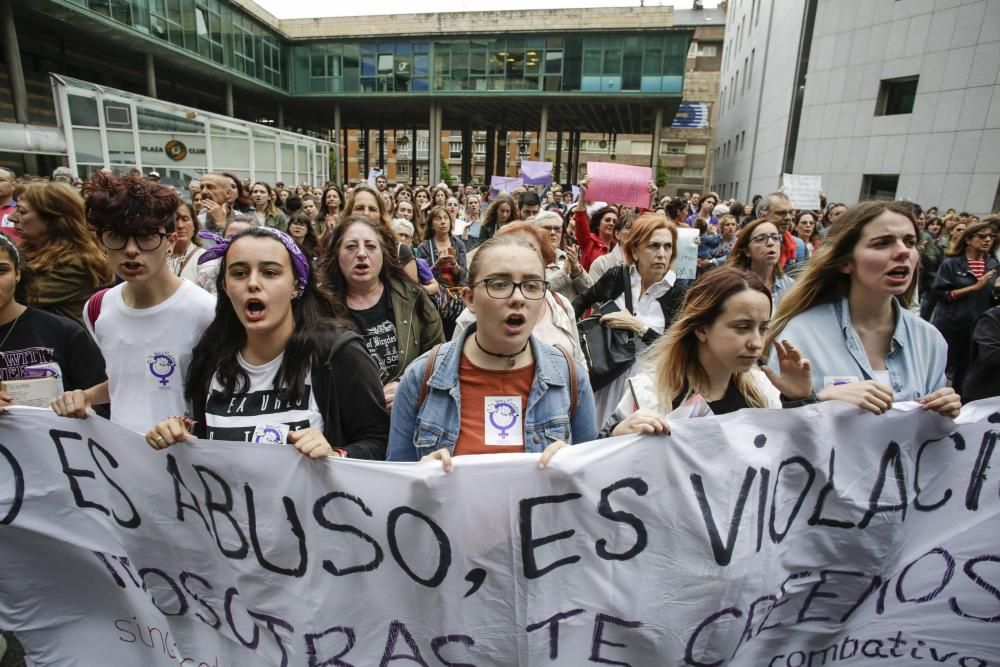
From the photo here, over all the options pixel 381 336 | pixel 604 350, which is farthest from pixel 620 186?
pixel 381 336

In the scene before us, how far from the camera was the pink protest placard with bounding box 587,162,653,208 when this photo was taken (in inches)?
263

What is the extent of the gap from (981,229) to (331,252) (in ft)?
20.0

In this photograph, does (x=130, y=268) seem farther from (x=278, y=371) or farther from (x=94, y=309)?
(x=278, y=371)

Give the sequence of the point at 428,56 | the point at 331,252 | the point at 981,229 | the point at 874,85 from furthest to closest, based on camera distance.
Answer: the point at 428,56
the point at 874,85
the point at 981,229
the point at 331,252

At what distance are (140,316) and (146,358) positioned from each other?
17 centimetres

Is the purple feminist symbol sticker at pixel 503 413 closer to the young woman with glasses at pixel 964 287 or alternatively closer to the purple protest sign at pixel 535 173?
the young woman with glasses at pixel 964 287

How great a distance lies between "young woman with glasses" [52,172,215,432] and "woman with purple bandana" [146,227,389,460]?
172mm

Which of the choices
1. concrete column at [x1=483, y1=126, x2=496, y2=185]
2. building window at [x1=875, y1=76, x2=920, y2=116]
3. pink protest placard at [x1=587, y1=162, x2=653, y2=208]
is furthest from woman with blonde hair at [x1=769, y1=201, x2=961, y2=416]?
concrete column at [x1=483, y1=126, x2=496, y2=185]

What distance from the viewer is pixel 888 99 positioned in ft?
55.1

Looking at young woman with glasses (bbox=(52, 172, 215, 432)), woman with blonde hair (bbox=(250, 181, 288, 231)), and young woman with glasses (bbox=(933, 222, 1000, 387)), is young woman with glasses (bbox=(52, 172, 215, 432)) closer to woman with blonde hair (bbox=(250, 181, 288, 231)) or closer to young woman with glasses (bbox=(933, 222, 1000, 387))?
woman with blonde hair (bbox=(250, 181, 288, 231))

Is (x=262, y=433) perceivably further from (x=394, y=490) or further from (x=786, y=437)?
(x=786, y=437)

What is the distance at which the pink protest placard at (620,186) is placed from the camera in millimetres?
6680

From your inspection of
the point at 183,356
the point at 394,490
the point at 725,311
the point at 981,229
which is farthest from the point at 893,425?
the point at 981,229

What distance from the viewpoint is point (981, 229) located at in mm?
5336
